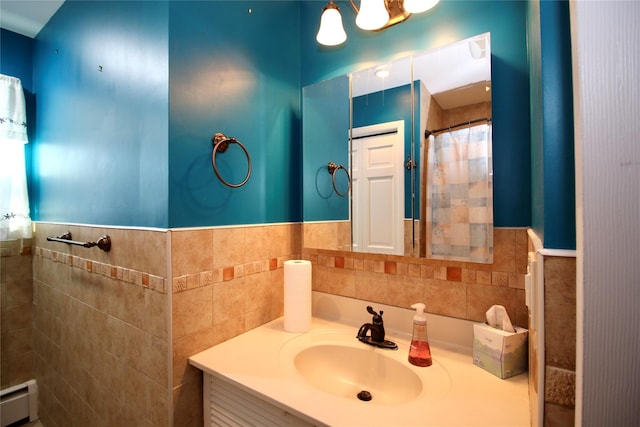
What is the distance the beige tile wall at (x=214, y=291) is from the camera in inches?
38.2

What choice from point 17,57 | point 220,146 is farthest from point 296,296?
point 17,57

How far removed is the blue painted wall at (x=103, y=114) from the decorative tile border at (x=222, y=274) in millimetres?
209

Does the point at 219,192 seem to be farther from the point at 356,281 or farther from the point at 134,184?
the point at 356,281

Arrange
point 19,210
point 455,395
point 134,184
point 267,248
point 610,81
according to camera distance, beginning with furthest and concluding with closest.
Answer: point 19,210 → point 267,248 → point 134,184 → point 455,395 → point 610,81

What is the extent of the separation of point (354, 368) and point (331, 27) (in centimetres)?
142

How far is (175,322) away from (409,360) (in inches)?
32.1

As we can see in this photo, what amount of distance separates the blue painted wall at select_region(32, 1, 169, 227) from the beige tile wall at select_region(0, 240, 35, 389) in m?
0.29

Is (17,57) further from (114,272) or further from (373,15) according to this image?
(373,15)

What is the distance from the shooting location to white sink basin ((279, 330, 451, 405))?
3.01 feet

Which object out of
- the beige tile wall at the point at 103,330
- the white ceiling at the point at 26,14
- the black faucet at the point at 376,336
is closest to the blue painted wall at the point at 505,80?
the black faucet at the point at 376,336

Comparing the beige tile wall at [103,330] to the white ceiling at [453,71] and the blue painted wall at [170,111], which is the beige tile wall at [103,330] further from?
the white ceiling at [453,71]

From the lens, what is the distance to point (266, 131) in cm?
131

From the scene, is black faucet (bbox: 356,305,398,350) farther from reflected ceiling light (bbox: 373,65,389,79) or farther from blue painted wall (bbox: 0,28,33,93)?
blue painted wall (bbox: 0,28,33,93)

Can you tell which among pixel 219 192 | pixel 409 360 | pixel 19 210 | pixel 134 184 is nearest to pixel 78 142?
pixel 134 184
